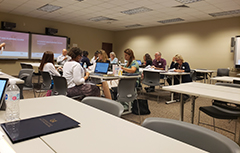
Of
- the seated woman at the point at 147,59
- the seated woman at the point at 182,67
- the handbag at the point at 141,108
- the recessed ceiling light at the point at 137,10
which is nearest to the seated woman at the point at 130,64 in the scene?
the handbag at the point at 141,108

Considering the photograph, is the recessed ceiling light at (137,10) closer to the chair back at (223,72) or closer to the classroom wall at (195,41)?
the classroom wall at (195,41)

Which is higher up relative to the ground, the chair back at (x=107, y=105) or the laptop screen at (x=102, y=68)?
the laptop screen at (x=102, y=68)

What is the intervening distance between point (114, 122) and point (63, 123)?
305 millimetres

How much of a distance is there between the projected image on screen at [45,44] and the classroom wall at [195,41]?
4566 mm

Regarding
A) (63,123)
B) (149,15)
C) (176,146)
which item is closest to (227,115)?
(176,146)

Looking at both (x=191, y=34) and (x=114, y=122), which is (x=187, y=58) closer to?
(x=191, y=34)

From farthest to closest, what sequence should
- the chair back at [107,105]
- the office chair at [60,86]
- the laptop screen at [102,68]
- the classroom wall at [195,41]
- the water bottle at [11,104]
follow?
the classroom wall at [195,41]
the laptop screen at [102,68]
the office chair at [60,86]
the chair back at [107,105]
the water bottle at [11,104]

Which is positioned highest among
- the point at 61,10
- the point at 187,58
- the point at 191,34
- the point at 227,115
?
the point at 61,10

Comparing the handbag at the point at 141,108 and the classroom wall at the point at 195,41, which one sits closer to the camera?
the handbag at the point at 141,108

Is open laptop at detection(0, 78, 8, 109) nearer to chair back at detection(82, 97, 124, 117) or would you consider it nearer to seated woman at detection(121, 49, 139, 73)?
chair back at detection(82, 97, 124, 117)

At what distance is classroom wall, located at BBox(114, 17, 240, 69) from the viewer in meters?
8.05

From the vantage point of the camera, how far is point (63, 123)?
1.08 metres

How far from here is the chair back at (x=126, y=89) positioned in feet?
9.97

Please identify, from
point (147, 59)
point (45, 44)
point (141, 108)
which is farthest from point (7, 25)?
point (141, 108)
